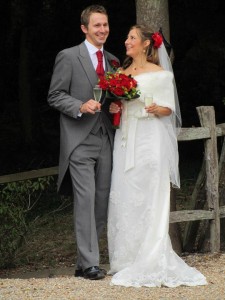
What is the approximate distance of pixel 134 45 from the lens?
22.6ft

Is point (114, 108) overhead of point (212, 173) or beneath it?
overhead

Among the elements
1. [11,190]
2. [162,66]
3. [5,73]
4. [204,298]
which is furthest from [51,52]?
[204,298]

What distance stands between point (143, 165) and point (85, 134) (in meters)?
0.55

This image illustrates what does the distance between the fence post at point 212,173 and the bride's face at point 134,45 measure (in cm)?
138

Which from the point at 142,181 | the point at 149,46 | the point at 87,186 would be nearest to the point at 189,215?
the point at 142,181

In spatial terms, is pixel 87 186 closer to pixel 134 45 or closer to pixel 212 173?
pixel 134 45

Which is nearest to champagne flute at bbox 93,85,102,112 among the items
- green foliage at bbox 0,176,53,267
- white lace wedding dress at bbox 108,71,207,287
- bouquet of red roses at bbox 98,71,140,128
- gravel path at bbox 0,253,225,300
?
bouquet of red roses at bbox 98,71,140,128

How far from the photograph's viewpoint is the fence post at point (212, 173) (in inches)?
317

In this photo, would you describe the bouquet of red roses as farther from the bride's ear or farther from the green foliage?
the green foliage

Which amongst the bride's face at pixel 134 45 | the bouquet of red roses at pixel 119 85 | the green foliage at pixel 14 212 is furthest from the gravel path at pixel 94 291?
the green foliage at pixel 14 212

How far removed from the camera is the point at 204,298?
607 centimetres

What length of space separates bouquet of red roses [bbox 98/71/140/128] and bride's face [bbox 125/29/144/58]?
0.29 meters

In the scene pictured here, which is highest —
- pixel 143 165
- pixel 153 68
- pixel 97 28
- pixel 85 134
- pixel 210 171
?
pixel 97 28

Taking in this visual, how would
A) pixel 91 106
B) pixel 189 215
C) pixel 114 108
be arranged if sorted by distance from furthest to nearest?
pixel 189 215
pixel 114 108
pixel 91 106
